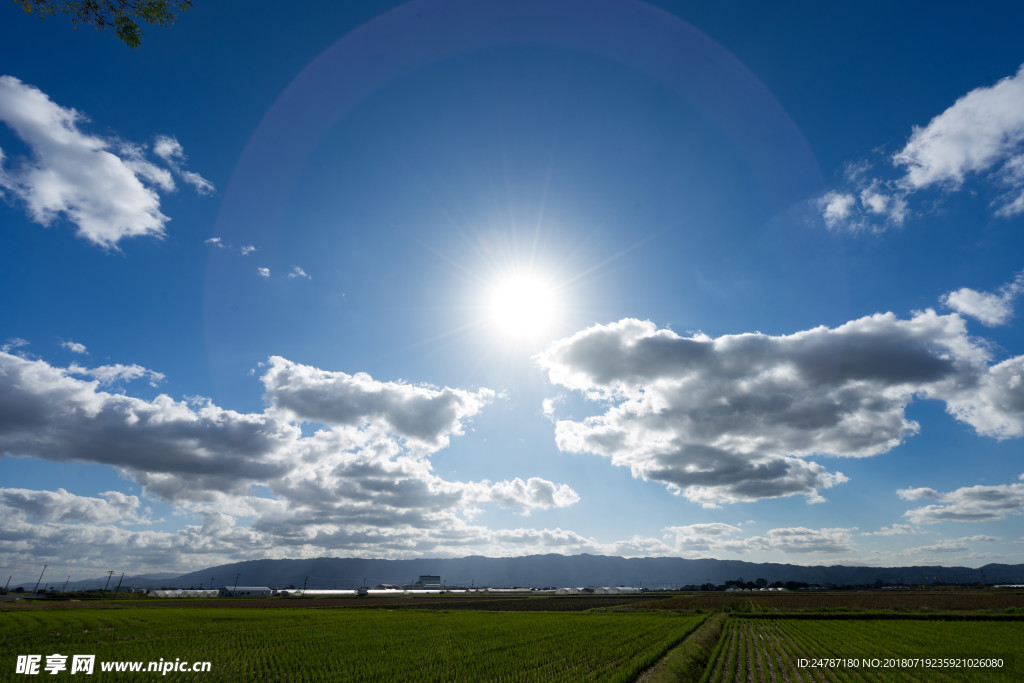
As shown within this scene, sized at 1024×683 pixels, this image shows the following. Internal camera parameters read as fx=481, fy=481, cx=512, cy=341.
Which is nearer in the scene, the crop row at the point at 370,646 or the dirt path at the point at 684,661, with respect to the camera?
the dirt path at the point at 684,661

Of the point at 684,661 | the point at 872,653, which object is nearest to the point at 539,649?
the point at 684,661

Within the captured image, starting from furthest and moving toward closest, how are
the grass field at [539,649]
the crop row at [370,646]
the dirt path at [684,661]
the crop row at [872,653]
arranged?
the crop row at [370,646] → the grass field at [539,649] → the crop row at [872,653] → the dirt path at [684,661]

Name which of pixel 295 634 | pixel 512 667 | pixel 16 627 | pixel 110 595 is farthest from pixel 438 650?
pixel 110 595

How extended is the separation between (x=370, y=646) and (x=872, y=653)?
4139 cm

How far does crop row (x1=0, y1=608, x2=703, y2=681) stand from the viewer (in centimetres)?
3088

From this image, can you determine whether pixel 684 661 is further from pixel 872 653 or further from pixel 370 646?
pixel 370 646

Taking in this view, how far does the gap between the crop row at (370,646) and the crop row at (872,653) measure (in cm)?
599

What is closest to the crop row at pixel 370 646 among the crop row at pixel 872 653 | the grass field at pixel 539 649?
the grass field at pixel 539 649

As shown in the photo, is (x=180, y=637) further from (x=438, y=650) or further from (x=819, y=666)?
(x=819, y=666)

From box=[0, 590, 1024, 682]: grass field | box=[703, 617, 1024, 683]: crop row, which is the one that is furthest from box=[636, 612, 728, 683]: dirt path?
box=[703, 617, 1024, 683]: crop row

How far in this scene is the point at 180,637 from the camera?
48.9 m

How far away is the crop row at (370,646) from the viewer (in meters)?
30.9

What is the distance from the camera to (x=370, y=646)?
1673 inches

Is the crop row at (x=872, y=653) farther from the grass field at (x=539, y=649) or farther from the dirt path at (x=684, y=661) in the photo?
the dirt path at (x=684, y=661)
